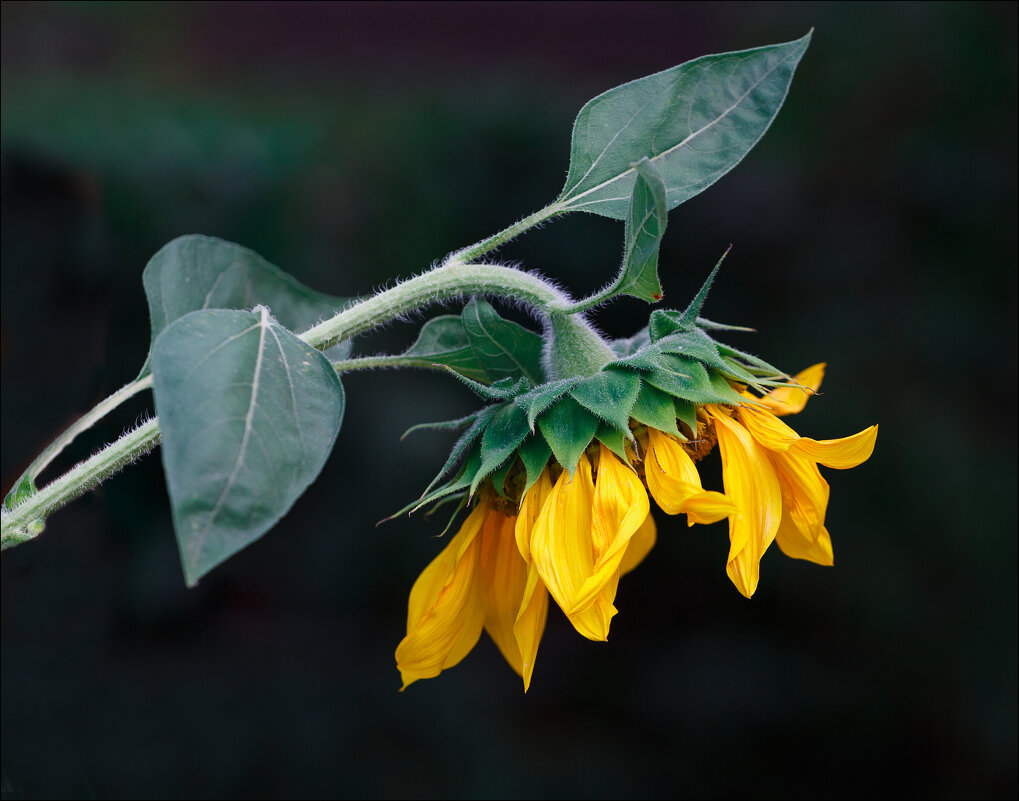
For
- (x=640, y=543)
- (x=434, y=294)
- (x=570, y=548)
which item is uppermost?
(x=434, y=294)

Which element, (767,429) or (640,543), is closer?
(767,429)

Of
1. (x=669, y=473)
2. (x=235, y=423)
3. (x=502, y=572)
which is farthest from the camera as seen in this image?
(x=502, y=572)

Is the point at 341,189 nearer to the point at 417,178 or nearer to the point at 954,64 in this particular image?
the point at 417,178

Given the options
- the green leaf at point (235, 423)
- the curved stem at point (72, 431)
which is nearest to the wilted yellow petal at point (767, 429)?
the green leaf at point (235, 423)

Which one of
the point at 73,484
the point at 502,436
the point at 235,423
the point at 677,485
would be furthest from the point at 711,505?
the point at 73,484

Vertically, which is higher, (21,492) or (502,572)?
(21,492)

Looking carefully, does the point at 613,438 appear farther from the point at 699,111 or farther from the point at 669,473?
the point at 699,111

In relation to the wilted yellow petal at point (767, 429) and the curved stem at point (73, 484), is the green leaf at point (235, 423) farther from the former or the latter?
the wilted yellow petal at point (767, 429)
